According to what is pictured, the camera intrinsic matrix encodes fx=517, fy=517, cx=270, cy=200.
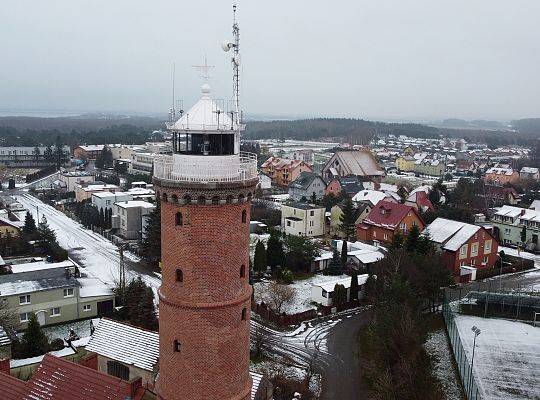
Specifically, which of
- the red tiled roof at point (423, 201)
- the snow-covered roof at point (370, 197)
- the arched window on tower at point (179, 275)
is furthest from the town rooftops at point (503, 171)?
the arched window on tower at point (179, 275)

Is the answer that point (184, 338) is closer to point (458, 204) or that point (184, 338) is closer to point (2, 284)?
point (2, 284)

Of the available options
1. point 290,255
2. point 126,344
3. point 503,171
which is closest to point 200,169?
point 126,344

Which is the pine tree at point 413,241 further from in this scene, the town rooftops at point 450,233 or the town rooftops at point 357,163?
the town rooftops at point 357,163

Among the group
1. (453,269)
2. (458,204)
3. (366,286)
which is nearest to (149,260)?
(366,286)

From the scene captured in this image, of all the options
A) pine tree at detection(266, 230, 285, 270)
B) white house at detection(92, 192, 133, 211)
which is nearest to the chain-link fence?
pine tree at detection(266, 230, 285, 270)

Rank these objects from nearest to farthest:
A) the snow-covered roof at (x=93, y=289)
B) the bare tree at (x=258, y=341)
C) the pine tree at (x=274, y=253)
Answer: the bare tree at (x=258, y=341), the snow-covered roof at (x=93, y=289), the pine tree at (x=274, y=253)

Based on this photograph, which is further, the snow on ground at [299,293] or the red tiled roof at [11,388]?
the snow on ground at [299,293]

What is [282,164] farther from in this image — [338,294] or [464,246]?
[338,294]
